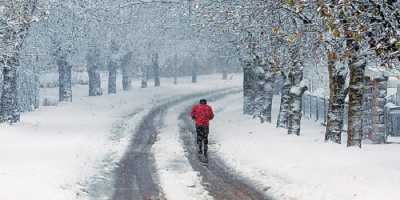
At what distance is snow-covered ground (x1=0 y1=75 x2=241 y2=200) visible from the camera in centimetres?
1448

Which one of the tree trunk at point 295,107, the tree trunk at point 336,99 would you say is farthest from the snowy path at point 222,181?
the tree trunk at point 295,107

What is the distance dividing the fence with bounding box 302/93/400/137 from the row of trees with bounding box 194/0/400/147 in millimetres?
2349

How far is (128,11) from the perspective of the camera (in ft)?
174

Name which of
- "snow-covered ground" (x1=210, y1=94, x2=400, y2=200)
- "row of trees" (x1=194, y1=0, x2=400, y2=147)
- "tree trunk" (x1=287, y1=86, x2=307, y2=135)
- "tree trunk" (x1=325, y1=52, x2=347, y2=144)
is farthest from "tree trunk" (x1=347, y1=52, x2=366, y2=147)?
"tree trunk" (x1=287, y1=86, x2=307, y2=135)

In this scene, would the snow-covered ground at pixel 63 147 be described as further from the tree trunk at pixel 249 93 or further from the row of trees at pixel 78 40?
the tree trunk at pixel 249 93

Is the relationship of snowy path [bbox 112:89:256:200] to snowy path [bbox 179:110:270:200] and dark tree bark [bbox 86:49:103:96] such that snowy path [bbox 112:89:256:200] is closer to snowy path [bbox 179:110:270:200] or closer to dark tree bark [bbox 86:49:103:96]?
snowy path [bbox 179:110:270:200]

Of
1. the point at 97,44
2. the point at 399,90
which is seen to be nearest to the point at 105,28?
the point at 97,44

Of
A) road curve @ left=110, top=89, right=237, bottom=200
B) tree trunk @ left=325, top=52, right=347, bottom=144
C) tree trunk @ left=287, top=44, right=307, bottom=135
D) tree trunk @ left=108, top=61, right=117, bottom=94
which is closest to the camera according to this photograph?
road curve @ left=110, top=89, right=237, bottom=200

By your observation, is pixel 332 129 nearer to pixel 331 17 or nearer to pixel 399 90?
pixel 331 17

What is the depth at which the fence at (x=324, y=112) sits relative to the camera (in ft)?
92.2

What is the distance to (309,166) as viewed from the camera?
16.5 metres

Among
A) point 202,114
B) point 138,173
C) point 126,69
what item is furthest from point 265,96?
point 126,69

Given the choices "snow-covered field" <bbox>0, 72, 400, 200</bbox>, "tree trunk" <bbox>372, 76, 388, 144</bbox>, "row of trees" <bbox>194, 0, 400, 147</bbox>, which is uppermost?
"row of trees" <bbox>194, 0, 400, 147</bbox>

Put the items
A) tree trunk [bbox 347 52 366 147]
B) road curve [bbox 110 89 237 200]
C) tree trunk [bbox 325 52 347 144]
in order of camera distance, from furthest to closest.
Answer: tree trunk [bbox 325 52 347 144] → tree trunk [bbox 347 52 366 147] → road curve [bbox 110 89 237 200]
